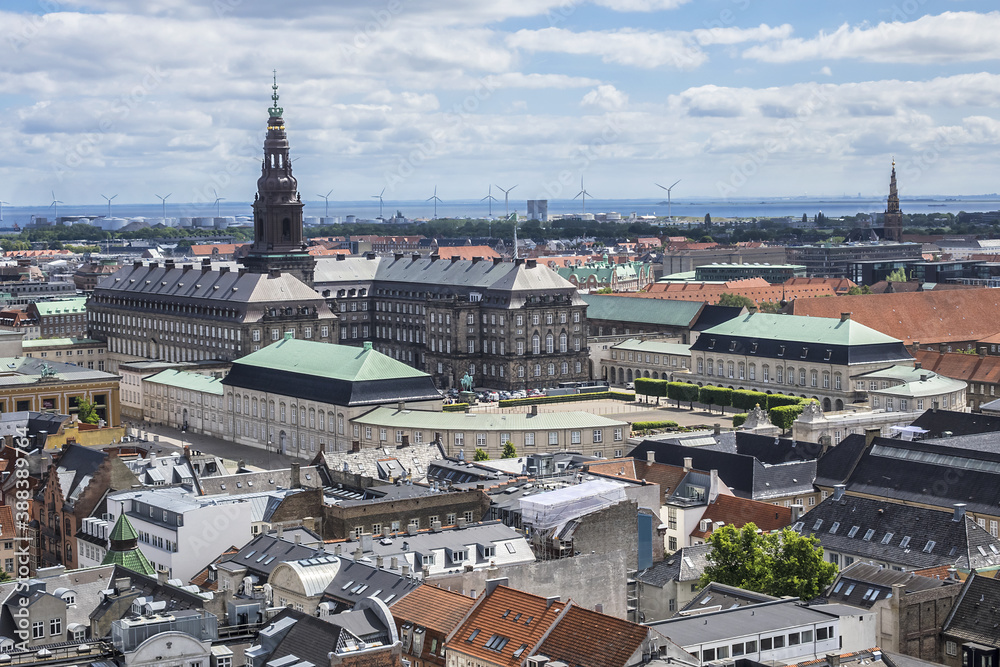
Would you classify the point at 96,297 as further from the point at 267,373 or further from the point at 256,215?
the point at 267,373

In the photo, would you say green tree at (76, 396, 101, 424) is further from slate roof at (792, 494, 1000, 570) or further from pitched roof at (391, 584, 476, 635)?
pitched roof at (391, 584, 476, 635)

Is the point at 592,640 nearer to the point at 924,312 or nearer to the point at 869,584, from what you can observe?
the point at 869,584

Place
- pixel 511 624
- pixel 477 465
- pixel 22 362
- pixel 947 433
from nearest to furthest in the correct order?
pixel 511 624 < pixel 477 465 < pixel 947 433 < pixel 22 362

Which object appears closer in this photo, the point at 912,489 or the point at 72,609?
the point at 72,609

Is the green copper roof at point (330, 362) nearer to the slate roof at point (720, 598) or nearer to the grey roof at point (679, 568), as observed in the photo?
the grey roof at point (679, 568)

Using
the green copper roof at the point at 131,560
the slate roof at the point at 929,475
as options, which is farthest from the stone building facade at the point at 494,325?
the green copper roof at the point at 131,560

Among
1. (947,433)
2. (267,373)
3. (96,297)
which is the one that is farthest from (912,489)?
(96,297)

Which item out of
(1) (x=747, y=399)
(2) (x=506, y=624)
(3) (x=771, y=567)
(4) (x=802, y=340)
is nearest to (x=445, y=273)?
(4) (x=802, y=340)

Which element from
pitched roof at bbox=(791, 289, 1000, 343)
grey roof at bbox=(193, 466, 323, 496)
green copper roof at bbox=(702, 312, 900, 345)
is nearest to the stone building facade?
green copper roof at bbox=(702, 312, 900, 345)
